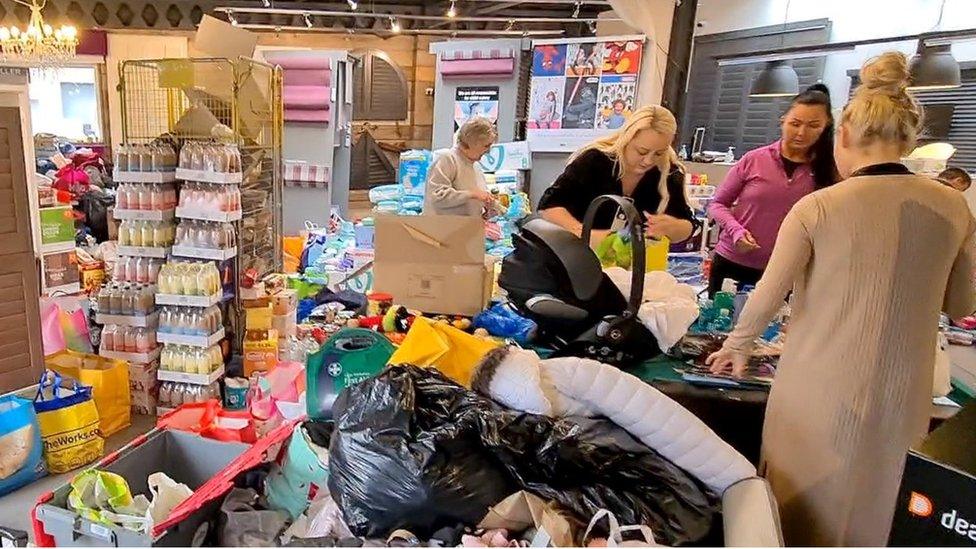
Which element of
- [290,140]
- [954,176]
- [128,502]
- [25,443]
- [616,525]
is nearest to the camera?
[616,525]

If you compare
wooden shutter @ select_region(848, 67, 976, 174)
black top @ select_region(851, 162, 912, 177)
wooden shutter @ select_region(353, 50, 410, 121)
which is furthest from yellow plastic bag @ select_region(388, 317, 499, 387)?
wooden shutter @ select_region(353, 50, 410, 121)

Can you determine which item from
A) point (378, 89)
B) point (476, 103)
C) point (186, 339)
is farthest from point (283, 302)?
point (378, 89)

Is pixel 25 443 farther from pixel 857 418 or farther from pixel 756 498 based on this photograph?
pixel 857 418

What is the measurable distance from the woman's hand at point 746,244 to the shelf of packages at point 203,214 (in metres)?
2.36

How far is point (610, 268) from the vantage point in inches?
84.7

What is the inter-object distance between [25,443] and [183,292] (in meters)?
0.95

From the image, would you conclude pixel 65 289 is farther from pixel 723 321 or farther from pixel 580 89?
pixel 723 321

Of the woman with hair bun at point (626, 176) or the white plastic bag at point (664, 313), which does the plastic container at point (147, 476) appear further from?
the woman with hair bun at point (626, 176)

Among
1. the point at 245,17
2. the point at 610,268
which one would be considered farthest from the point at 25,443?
the point at 245,17

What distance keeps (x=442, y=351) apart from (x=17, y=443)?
203 centimetres

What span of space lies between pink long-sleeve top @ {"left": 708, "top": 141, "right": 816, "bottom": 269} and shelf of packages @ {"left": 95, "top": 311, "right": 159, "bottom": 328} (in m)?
2.78

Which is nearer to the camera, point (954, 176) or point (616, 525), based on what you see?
point (616, 525)

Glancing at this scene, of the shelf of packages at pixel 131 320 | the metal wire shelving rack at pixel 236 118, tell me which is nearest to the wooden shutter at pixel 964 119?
the metal wire shelving rack at pixel 236 118

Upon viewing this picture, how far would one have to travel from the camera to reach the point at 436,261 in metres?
2.38
